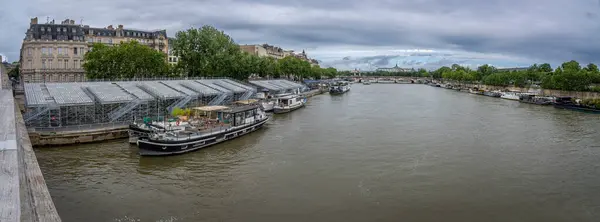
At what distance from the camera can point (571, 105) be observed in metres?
61.5

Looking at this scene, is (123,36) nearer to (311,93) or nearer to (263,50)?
(311,93)

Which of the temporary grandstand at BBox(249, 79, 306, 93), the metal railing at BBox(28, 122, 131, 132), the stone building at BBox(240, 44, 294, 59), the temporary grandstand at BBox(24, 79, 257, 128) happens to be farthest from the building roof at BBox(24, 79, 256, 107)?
the stone building at BBox(240, 44, 294, 59)

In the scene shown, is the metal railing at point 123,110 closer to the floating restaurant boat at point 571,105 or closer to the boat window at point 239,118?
the boat window at point 239,118

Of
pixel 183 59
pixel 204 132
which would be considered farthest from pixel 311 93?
pixel 204 132

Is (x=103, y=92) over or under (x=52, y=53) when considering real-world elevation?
under

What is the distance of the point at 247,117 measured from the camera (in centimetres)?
3500

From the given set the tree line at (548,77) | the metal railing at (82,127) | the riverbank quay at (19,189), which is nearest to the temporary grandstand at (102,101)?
the metal railing at (82,127)

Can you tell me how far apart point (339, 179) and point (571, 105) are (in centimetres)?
5451

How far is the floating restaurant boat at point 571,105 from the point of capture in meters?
57.6

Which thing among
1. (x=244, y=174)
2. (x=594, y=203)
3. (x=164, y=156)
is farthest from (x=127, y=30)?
(x=594, y=203)

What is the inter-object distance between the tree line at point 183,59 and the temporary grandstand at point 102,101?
10.0 meters

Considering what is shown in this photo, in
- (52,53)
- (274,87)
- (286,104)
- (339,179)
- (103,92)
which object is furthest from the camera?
(274,87)

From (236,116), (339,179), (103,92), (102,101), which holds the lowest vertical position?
(339,179)

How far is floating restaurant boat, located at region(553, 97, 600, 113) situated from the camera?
57638 mm
